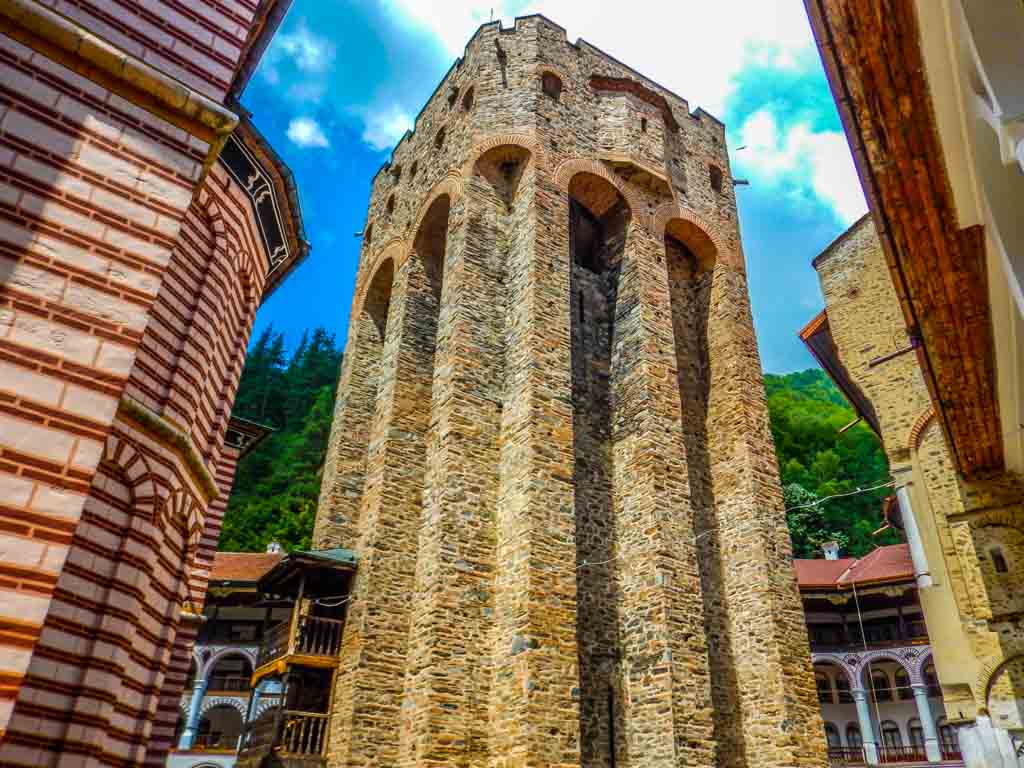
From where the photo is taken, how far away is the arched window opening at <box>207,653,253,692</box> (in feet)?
82.2

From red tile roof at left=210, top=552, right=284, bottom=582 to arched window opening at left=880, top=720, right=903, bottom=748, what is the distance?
73.7ft

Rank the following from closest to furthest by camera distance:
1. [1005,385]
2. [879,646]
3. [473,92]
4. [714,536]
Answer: [1005,385] → [714,536] → [473,92] → [879,646]

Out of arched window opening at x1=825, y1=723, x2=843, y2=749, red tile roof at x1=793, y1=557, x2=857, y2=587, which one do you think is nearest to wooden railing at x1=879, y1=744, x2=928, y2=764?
arched window opening at x1=825, y1=723, x2=843, y2=749

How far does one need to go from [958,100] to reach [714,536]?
11305 millimetres

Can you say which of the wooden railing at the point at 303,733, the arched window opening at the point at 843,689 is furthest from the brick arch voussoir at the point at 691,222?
the arched window opening at the point at 843,689

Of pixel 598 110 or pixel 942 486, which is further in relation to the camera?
pixel 598 110

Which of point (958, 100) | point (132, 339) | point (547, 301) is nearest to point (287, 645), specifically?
point (547, 301)

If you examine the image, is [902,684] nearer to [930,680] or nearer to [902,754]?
[930,680]

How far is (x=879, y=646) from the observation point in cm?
2578

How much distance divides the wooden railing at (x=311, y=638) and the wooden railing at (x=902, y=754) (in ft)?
70.3

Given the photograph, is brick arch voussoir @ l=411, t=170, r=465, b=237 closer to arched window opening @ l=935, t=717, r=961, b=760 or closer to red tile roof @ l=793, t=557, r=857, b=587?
red tile roof @ l=793, t=557, r=857, b=587

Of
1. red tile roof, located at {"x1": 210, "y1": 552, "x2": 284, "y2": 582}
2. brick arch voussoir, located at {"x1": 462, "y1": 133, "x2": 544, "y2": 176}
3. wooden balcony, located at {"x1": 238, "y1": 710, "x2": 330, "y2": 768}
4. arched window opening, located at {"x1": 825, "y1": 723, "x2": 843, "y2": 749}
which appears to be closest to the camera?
wooden balcony, located at {"x1": 238, "y1": 710, "x2": 330, "y2": 768}

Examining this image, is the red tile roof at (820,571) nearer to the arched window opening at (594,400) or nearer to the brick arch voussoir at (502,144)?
the arched window opening at (594,400)

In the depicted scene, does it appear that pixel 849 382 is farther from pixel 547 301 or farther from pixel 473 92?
pixel 473 92
